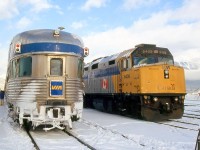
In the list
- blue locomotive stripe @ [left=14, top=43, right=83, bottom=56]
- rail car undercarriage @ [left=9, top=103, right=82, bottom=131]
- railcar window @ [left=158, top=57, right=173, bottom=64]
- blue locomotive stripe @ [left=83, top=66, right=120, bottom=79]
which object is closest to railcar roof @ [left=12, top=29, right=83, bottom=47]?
blue locomotive stripe @ [left=14, top=43, right=83, bottom=56]

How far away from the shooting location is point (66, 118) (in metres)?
10.1

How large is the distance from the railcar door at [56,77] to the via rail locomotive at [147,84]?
5.07 m

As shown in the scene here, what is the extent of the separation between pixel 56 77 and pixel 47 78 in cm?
29

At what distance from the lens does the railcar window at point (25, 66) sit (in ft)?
34.4

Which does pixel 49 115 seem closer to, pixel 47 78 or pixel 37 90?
pixel 37 90

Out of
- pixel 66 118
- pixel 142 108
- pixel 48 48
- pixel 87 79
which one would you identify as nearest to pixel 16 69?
pixel 48 48

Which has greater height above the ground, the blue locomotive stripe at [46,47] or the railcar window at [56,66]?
the blue locomotive stripe at [46,47]

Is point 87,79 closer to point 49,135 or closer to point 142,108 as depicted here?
point 142,108

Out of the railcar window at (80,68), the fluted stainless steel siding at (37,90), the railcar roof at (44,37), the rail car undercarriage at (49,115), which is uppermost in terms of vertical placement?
the railcar roof at (44,37)

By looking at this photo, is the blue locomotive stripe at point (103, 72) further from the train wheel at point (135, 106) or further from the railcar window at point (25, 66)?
the railcar window at point (25, 66)

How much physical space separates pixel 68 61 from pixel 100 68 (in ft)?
32.5

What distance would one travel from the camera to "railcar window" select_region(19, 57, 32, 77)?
34.4ft

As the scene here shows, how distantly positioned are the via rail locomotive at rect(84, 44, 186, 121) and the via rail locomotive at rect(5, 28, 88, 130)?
4.57 metres

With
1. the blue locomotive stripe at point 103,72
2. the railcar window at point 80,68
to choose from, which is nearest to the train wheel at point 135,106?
the blue locomotive stripe at point 103,72
